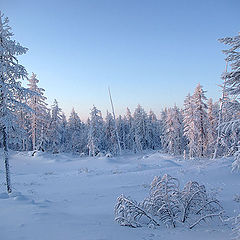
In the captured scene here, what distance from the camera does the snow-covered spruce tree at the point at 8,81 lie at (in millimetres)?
11523

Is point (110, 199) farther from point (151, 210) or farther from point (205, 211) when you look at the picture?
point (205, 211)

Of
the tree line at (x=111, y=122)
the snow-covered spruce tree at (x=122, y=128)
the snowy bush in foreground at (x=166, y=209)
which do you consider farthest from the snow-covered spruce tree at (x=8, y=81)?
the snow-covered spruce tree at (x=122, y=128)

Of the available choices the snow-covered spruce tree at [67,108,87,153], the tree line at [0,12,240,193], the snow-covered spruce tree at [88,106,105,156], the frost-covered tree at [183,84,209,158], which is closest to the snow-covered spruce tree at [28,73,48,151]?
the tree line at [0,12,240,193]

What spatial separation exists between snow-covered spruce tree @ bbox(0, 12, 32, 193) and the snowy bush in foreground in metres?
8.48

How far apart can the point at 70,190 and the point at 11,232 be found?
7294mm

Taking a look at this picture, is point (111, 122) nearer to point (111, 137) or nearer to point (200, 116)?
point (111, 137)

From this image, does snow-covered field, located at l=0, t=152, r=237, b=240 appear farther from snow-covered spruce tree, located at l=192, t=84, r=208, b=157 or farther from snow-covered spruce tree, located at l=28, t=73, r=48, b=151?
snow-covered spruce tree, located at l=28, t=73, r=48, b=151

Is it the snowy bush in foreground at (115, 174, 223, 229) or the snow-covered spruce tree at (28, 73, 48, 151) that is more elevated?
the snow-covered spruce tree at (28, 73, 48, 151)

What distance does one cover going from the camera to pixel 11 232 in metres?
5.14

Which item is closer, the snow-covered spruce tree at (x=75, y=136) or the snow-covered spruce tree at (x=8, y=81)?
the snow-covered spruce tree at (x=8, y=81)

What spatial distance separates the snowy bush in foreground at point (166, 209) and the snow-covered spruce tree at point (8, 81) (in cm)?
848

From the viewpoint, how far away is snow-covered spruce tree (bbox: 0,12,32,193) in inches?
454

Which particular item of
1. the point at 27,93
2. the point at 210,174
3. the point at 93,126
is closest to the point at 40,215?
the point at 27,93

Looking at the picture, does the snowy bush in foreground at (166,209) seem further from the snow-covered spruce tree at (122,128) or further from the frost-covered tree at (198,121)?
the snow-covered spruce tree at (122,128)
